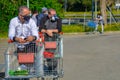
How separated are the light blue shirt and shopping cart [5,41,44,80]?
485mm

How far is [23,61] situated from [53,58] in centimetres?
113

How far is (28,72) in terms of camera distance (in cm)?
848

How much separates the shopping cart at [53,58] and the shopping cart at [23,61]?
31cm

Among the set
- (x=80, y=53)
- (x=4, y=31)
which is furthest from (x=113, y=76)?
(x=4, y=31)

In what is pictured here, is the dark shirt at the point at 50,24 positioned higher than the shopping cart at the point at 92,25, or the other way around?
the dark shirt at the point at 50,24

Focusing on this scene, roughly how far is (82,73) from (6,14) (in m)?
20.3

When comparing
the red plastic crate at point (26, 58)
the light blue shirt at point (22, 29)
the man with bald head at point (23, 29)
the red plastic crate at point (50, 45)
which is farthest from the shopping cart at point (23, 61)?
the red plastic crate at point (50, 45)

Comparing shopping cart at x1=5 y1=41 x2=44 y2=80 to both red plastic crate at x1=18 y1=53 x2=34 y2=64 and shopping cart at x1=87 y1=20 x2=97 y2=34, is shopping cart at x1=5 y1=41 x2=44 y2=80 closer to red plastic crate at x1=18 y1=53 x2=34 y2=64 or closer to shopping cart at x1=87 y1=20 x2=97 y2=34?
red plastic crate at x1=18 y1=53 x2=34 y2=64

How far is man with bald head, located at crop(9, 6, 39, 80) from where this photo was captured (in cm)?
884

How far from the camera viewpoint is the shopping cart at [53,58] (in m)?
8.94

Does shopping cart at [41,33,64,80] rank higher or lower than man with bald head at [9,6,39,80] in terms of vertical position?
lower

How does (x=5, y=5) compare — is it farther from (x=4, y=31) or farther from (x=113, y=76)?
(x=113, y=76)

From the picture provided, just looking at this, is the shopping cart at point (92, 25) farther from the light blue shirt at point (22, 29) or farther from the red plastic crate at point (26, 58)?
the red plastic crate at point (26, 58)

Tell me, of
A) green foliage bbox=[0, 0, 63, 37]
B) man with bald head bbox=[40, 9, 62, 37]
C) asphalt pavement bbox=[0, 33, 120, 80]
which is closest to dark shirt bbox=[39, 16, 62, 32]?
man with bald head bbox=[40, 9, 62, 37]
